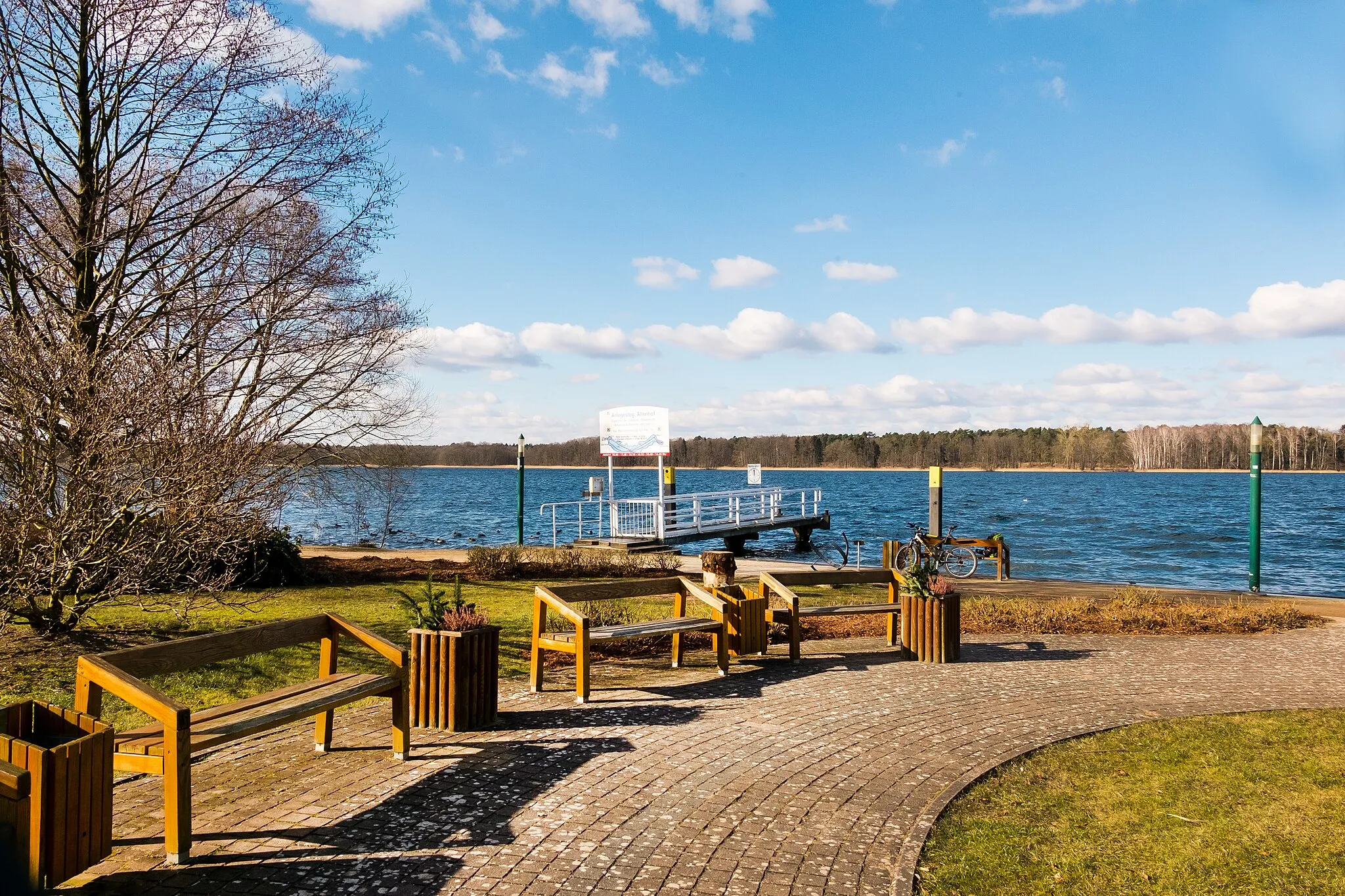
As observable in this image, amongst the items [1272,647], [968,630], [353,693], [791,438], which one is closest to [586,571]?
[968,630]

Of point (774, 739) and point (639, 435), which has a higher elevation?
point (639, 435)

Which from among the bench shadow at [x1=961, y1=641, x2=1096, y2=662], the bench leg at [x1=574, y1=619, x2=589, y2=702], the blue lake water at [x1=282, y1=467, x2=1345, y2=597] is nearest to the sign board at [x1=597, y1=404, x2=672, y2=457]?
the blue lake water at [x1=282, y1=467, x2=1345, y2=597]

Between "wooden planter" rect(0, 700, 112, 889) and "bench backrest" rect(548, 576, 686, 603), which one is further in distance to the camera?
"bench backrest" rect(548, 576, 686, 603)

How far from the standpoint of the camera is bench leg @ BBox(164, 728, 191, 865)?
14.0 ft

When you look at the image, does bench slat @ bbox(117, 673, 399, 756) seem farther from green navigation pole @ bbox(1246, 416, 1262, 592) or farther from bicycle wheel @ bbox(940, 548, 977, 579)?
green navigation pole @ bbox(1246, 416, 1262, 592)

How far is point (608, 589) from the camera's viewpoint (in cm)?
857

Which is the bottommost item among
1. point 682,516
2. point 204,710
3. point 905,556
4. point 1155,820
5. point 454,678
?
point 905,556

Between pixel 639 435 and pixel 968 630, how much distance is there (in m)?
15.1

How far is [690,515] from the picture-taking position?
26844mm

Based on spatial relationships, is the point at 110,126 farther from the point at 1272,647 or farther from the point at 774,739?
the point at 1272,647

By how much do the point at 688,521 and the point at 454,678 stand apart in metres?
21.5

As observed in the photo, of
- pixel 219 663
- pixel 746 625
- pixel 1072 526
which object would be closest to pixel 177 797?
pixel 219 663

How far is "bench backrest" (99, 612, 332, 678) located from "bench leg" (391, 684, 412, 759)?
76cm

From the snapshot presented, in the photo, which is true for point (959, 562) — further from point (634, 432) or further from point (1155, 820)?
point (1155, 820)
